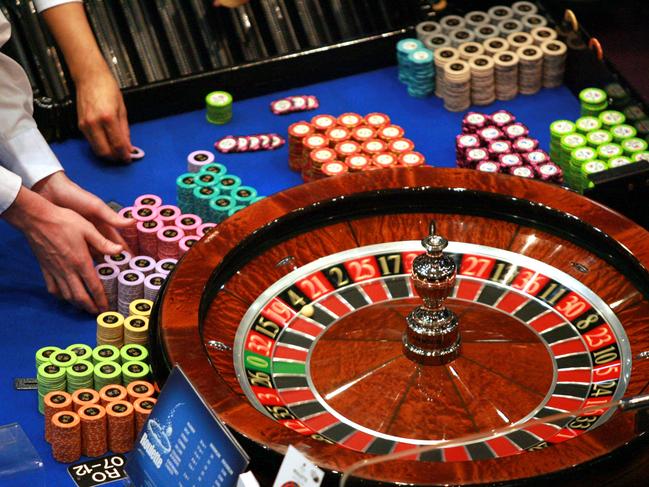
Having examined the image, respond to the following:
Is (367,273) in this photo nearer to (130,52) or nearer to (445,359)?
(445,359)

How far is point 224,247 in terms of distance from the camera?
351 centimetres

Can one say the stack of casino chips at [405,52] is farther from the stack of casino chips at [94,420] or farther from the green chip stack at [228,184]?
the stack of casino chips at [94,420]

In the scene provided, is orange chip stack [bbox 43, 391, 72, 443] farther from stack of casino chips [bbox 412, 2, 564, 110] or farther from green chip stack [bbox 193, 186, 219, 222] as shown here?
stack of casino chips [bbox 412, 2, 564, 110]

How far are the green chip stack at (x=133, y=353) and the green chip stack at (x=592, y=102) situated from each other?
2161 millimetres

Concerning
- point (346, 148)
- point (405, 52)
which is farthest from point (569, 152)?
point (405, 52)

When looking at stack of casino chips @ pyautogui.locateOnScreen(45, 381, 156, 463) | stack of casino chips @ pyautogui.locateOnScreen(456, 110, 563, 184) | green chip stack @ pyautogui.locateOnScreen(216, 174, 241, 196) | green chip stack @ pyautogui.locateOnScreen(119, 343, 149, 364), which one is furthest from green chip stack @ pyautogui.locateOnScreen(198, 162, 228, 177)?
stack of casino chips @ pyautogui.locateOnScreen(45, 381, 156, 463)

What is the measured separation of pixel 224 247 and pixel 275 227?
0.18 meters

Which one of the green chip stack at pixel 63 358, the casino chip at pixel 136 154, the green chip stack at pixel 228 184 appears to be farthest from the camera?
the casino chip at pixel 136 154

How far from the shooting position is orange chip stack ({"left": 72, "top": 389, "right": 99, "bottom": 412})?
12.3 feet

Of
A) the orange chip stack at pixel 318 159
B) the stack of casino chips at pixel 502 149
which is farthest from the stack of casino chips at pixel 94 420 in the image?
the stack of casino chips at pixel 502 149

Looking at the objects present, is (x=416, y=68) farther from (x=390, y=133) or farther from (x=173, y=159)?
(x=173, y=159)

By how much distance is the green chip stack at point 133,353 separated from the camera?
392 cm

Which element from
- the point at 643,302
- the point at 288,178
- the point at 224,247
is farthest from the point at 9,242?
the point at 643,302

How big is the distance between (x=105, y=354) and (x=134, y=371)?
0.12 metres
